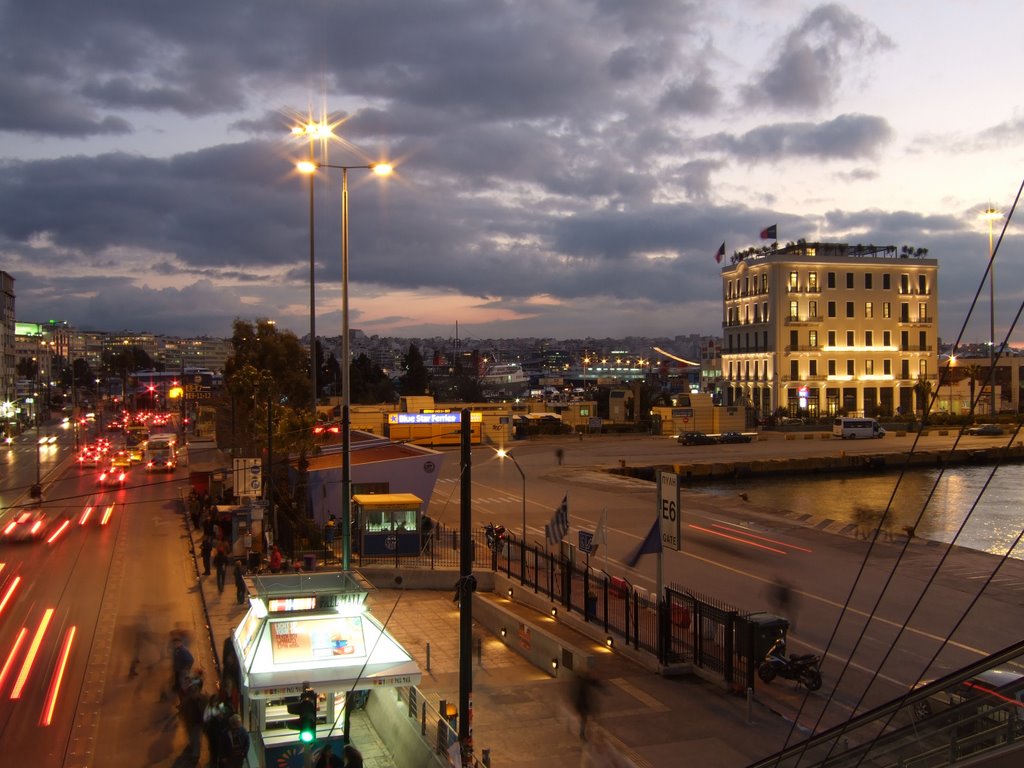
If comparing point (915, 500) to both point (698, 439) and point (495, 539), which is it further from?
point (495, 539)

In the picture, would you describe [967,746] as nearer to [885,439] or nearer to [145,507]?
[145,507]

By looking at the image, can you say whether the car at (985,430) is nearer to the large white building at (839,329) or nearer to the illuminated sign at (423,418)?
the large white building at (839,329)

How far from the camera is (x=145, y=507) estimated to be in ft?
135

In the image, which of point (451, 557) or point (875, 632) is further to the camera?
point (451, 557)

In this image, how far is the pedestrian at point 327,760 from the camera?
33.5ft

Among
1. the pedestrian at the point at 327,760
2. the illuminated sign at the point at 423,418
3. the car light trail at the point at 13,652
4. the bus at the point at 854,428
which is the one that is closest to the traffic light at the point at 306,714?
the pedestrian at the point at 327,760

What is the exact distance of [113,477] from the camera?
49.2 m

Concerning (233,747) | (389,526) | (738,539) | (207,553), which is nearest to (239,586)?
(207,553)

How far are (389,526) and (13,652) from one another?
34.5ft

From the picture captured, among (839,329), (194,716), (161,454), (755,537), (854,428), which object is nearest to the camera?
(194,716)

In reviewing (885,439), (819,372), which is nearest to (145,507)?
(885,439)

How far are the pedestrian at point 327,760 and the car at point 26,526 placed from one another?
26.4m

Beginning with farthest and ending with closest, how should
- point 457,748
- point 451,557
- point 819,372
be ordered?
1. point 819,372
2. point 451,557
3. point 457,748

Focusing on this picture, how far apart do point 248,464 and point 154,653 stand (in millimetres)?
10539
